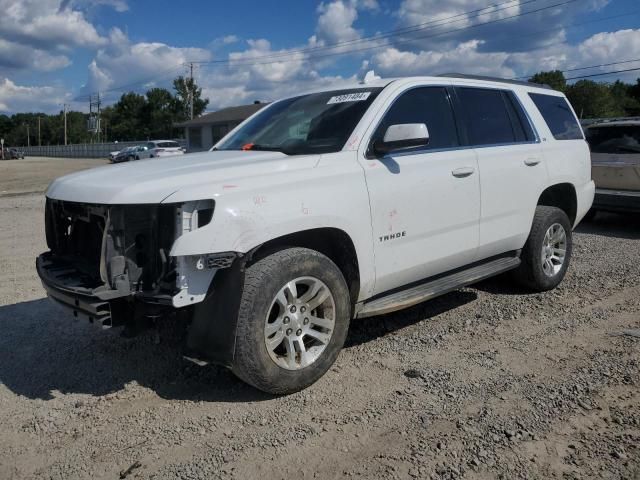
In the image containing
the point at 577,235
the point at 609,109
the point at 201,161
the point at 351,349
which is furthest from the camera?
the point at 609,109

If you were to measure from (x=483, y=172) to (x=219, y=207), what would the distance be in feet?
8.01

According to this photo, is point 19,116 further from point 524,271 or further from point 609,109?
point 524,271

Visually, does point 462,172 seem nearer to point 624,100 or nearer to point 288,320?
point 288,320

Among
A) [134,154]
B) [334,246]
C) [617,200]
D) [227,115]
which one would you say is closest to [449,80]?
[334,246]

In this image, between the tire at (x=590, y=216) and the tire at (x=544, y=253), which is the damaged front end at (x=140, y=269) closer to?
the tire at (x=544, y=253)

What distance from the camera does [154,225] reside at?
320 centimetres

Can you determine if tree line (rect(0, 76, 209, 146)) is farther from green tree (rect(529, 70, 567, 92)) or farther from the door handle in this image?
the door handle

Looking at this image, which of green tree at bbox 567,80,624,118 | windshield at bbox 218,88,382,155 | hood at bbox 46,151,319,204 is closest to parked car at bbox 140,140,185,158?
windshield at bbox 218,88,382,155

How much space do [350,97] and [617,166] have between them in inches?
254

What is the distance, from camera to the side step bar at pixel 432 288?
13.1 ft

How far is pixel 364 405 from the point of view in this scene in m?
3.45

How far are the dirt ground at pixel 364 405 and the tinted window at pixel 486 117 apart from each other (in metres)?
1.54

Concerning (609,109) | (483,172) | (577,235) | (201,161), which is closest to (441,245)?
(483,172)

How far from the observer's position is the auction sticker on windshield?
4.21m
